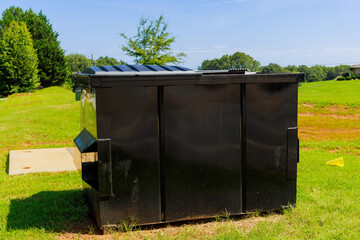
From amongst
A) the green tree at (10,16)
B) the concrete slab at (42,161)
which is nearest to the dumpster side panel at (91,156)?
the concrete slab at (42,161)

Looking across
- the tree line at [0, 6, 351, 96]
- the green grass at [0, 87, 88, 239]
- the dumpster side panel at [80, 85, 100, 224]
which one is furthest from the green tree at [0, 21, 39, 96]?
the dumpster side panel at [80, 85, 100, 224]

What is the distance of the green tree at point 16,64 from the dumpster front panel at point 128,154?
48858mm

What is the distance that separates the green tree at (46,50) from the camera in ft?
194

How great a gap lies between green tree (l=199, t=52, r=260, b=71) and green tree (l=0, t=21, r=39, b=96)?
82695 mm

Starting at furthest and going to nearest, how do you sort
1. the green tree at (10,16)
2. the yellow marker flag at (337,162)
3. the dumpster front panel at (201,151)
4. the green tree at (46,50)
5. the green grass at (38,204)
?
the green tree at (10,16) < the green tree at (46,50) < the yellow marker flag at (337,162) < the green grass at (38,204) < the dumpster front panel at (201,151)

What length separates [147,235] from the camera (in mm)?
3986

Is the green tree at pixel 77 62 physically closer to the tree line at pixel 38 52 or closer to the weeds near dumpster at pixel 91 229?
the tree line at pixel 38 52

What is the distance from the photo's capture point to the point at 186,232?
4043 millimetres

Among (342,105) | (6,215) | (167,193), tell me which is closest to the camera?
(167,193)

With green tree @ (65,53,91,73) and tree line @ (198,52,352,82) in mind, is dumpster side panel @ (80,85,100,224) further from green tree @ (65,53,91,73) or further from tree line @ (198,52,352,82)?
tree line @ (198,52,352,82)

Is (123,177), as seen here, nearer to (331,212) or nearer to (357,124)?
(331,212)

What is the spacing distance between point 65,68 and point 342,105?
47636mm

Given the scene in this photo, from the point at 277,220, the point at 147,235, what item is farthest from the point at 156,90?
the point at 277,220

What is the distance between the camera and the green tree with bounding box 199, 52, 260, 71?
13010 centimetres
